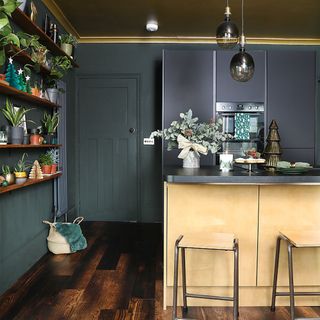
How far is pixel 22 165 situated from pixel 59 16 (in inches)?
81.2

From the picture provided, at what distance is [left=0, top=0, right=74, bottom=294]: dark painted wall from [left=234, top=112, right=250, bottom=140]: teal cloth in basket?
7.36 ft

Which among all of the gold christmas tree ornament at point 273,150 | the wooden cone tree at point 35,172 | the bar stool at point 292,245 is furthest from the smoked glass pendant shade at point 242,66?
the wooden cone tree at point 35,172

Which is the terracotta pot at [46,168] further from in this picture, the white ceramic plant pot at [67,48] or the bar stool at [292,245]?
the bar stool at [292,245]

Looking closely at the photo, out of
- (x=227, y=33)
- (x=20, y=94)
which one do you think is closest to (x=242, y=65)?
(x=227, y=33)

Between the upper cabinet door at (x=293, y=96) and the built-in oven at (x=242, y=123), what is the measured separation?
16 cm

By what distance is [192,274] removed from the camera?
103 inches

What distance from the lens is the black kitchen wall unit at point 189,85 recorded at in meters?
4.58

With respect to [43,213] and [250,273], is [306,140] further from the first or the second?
[43,213]

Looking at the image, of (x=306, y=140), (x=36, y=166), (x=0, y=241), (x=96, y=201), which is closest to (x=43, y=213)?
(x=36, y=166)

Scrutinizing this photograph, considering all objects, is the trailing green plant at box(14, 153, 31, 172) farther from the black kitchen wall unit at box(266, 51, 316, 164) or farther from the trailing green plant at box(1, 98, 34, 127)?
the black kitchen wall unit at box(266, 51, 316, 164)

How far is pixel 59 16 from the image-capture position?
427cm

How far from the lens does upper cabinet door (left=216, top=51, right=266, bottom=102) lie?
459 centimetres

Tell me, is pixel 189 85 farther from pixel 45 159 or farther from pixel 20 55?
pixel 20 55

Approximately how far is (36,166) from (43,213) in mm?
697
